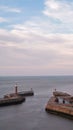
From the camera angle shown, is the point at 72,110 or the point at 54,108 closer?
the point at 72,110

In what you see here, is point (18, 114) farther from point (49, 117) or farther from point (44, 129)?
point (44, 129)

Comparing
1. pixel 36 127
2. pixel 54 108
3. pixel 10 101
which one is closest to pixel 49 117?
pixel 54 108

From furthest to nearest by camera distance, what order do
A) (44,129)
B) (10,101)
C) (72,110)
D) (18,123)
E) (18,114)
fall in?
(10,101)
(18,114)
(72,110)
(18,123)
(44,129)

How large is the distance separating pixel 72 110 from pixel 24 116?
32.0ft

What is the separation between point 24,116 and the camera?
160ft

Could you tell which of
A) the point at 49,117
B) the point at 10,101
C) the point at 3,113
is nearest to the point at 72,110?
the point at 49,117

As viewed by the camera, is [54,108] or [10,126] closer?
[10,126]

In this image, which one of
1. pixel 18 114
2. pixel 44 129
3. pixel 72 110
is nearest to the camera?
pixel 44 129

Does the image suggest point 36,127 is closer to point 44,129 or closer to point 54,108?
point 44,129

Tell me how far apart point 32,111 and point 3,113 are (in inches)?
261

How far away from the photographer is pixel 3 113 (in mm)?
51750

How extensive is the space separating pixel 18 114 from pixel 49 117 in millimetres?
7492

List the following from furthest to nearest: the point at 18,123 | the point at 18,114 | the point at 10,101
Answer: the point at 10,101
the point at 18,114
the point at 18,123

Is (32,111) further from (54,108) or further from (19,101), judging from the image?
(19,101)
